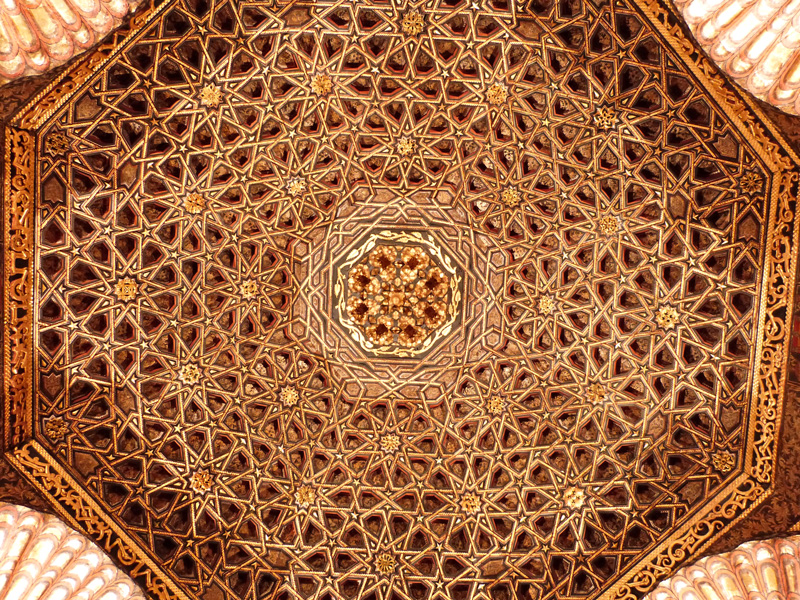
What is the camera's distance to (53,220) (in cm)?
630

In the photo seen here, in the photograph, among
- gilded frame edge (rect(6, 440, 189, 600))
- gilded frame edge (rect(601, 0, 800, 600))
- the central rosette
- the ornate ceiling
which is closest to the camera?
gilded frame edge (rect(601, 0, 800, 600))

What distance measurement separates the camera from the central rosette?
7309mm

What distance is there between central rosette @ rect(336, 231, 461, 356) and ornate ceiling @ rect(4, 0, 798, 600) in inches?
1.0

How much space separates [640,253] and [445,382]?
2.41 meters

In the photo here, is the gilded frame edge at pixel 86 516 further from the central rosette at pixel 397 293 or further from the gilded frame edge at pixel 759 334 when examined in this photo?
the gilded frame edge at pixel 759 334

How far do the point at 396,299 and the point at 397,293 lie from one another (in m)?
0.07

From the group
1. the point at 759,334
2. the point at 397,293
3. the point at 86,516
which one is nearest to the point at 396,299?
the point at 397,293

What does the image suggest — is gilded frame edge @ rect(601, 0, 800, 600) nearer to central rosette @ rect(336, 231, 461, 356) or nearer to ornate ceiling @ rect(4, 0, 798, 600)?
ornate ceiling @ rect(4, 0, 798, 600)

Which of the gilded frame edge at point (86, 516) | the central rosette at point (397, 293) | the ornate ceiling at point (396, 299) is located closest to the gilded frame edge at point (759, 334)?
the ornate ceiling at point (396, 299)

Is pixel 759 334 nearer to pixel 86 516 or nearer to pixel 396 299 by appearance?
pixel 396 299

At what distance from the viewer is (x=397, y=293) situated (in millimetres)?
7387

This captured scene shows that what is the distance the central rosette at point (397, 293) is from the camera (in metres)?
7.31

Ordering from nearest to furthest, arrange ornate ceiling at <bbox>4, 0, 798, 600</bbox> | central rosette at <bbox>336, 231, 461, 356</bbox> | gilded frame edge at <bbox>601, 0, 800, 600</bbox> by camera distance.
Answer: gilded frame edge at <bbox>601, 0, 800, 600</bbox>
ornate ceiling at <bbox>4, 0, 798, 600</bbox>
central rosette at <bbox>336, 231, 461, 356</bbox>

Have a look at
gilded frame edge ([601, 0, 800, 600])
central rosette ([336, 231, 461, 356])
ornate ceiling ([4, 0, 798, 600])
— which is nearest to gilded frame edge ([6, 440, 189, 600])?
ornate ceiling ([4, 0, 798, 600])
